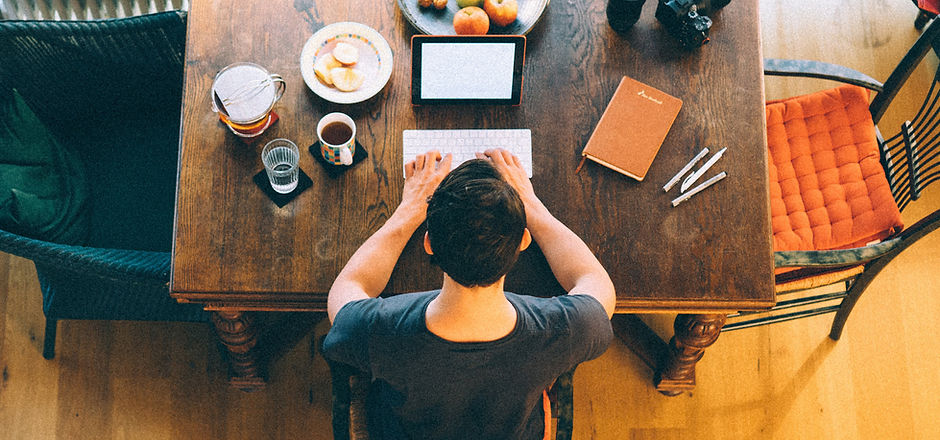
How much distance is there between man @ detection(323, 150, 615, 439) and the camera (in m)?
1.10

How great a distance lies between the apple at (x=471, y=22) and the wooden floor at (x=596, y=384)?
105 centimetres

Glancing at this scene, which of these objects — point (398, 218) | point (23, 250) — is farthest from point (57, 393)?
point (398, 218)

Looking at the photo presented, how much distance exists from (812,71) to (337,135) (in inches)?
47.1

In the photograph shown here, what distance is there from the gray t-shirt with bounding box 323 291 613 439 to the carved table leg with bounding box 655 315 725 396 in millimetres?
545

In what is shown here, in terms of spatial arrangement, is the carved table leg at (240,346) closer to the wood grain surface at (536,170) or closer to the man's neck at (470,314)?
the wood grain surface at (536,170)

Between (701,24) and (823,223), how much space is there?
25.0 inches

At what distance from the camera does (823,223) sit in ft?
5.89

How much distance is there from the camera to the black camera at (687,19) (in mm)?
1579

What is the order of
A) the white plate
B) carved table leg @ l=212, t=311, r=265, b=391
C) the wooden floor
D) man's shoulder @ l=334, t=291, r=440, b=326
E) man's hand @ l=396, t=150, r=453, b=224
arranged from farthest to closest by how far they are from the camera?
the wooden floor, carved table leg @ l=212, t=311, r=265, b=391, the white plate, man's hand @ l=396, t=150, r=453, b=224, man's shoulder @ l=334, t=291, r=440, b=326

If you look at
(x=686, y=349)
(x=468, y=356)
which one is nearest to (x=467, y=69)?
(x=468, y=356)

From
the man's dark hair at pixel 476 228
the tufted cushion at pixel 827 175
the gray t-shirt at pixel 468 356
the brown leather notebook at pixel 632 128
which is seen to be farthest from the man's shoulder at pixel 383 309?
the tufted cushion at pixel 827 175

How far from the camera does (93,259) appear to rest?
4.83 ft

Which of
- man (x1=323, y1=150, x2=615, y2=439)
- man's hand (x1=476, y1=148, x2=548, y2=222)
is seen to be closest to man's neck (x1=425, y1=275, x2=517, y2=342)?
man (x1=323, y1=150, x2=615, y2=439)

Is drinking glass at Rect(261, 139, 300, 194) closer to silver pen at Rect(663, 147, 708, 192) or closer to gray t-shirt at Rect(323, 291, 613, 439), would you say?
gray t-shirt at Rect(323, 291, 613, 439)
